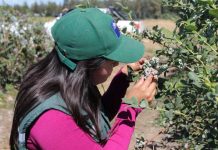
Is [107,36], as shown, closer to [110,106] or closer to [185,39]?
[185,39]

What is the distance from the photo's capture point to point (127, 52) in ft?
5.79

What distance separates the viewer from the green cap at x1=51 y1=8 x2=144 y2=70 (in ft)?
5.55

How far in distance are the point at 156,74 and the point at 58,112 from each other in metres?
0.36

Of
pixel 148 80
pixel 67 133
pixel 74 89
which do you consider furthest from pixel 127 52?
pixel 67 133

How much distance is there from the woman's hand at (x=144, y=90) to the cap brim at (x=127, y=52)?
9 cm

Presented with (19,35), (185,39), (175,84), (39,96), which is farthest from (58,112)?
(19,35)

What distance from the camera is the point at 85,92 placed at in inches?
67.8

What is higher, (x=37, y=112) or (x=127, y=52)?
(x=127, y=52)

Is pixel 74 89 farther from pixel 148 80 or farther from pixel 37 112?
pixel 148 80

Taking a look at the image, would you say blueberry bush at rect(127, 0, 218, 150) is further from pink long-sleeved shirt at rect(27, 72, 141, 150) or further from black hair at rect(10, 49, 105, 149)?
black hair at rect(10, 49, 105, 149)

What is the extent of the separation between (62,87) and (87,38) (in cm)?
18

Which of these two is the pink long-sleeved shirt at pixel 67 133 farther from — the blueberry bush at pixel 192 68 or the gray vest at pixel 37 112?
the blueberry bush at pixel 192 68

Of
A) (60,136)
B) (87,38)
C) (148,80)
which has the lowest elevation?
(60,136)

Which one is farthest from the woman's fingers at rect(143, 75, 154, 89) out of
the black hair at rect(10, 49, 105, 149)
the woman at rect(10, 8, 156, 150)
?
the black hair at rect(10, 49, 105, 149)
